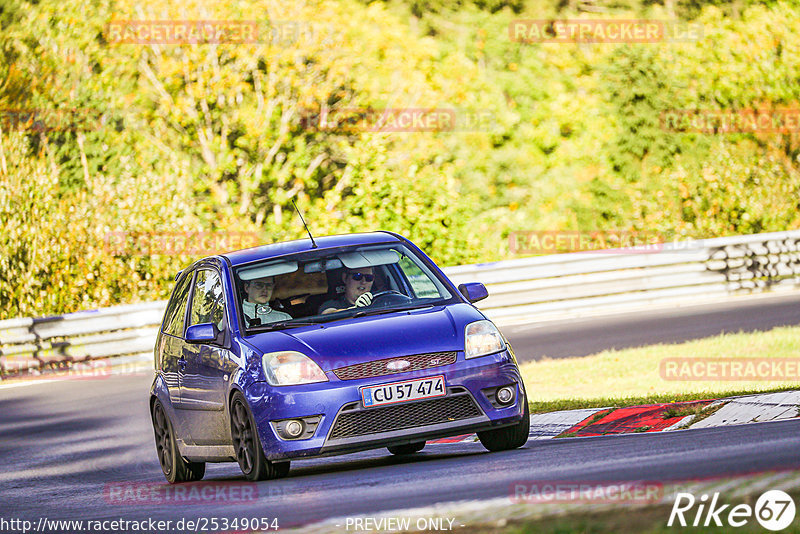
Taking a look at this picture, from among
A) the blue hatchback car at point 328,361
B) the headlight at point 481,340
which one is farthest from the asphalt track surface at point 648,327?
the headlight at point 481,340

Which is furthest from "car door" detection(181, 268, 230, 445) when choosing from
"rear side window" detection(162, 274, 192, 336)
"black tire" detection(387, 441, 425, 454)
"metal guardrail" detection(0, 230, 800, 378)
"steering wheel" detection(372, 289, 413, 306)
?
"metal guardrail" detection(0, 230, 800, 378)

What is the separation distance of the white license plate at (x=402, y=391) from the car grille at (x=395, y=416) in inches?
1.4

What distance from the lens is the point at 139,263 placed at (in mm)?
23719

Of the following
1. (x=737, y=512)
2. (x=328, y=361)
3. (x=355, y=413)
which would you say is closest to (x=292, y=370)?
(x=328, y=361)

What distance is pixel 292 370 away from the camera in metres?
7.68

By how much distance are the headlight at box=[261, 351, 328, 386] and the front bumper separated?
0.16 feet

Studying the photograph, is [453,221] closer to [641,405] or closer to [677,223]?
[677,223]

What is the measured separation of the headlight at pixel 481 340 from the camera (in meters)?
7.90

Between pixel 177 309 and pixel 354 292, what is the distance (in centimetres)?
179

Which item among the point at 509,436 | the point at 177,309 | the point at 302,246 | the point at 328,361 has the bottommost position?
the point at 509,436

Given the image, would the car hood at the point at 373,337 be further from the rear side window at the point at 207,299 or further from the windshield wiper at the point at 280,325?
the rear side window at the point at 207,299

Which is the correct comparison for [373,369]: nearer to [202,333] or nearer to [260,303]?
[260,303]

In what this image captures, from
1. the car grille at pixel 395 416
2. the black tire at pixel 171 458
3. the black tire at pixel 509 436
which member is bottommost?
the black tire at pixel 171 458

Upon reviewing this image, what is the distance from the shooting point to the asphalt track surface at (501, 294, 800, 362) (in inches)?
647
